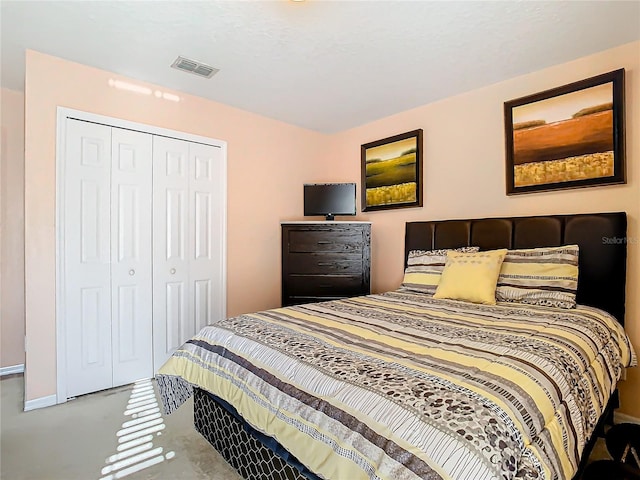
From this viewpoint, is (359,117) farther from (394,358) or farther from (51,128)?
(394,358)

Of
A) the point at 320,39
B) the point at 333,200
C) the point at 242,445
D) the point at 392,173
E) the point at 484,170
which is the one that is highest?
the point at 320,39

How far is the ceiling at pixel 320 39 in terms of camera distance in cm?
192

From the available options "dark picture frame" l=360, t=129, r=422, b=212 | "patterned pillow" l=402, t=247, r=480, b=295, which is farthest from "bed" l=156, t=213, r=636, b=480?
"dark picture frame" l=360, t=129, r=422, b=212

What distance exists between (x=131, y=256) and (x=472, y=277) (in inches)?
104

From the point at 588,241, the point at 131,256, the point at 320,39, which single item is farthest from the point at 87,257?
the point at 588,241

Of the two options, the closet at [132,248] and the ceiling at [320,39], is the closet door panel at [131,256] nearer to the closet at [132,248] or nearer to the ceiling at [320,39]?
the closet at [132,248]

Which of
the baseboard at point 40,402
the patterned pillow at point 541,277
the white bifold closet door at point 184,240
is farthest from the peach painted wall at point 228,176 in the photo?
the patterned pillow at point 541,277

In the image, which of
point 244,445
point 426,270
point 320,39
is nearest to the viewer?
point 244,445

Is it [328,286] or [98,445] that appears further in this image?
[328,286]

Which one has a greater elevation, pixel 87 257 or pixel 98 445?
pixel 87 257

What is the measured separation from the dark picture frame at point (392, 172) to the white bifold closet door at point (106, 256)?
7.16 feet

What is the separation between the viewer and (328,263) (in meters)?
3.48

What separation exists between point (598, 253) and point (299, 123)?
2.97 m

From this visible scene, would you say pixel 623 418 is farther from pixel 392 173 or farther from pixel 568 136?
pixel 392 173
